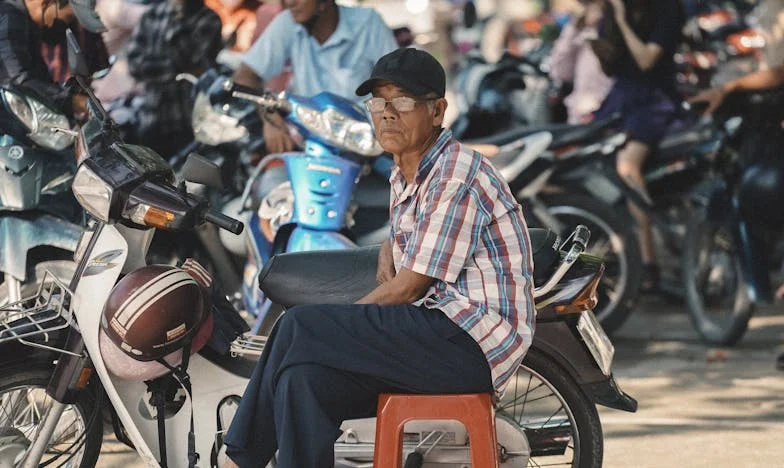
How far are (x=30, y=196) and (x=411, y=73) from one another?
209 centimetres

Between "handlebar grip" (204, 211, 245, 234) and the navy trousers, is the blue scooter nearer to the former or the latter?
"handlebar grip" (204, 211, 245, 234)

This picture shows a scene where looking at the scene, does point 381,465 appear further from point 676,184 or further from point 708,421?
point 676,184

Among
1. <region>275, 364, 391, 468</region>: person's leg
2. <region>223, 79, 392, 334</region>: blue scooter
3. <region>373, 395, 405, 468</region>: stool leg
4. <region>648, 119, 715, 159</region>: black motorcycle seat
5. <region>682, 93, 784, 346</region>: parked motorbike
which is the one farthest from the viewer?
<region>648, 119, 715, 159</region>: black motorcycle seat

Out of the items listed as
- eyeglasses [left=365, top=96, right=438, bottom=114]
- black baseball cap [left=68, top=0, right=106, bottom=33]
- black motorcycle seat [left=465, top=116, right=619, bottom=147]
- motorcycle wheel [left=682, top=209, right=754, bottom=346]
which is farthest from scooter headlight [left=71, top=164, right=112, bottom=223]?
motorcycle wheel [left=682, top=209, right=754, bottom=346]

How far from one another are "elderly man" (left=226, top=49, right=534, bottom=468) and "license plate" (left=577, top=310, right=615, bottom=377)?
16.6 inches

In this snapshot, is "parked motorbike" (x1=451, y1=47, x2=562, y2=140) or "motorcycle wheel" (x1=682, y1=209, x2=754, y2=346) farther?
"parked motorbike" (x1=451, y1=47, x2=562, y2=140)

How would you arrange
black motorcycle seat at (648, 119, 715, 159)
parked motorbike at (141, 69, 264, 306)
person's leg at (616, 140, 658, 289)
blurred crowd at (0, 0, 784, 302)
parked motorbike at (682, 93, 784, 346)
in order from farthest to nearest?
black motorcycle seat at (648, 119, 715, 159), person's leg at (616, 140, 658, 289), parked motorbike at (682, 93, 784, 346), parked motorbike at (141, 69, 264, 306), blurred crowd at (0, 0, 784, 302)

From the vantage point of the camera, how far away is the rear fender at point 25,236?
495 cm

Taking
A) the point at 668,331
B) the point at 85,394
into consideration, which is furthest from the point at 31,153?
the point at 668,331

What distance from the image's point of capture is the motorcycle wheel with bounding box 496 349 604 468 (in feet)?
12.8

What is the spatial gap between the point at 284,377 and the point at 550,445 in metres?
1.02

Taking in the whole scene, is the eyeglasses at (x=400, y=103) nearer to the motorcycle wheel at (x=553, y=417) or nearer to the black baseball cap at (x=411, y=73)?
the black baseball cap at (x=411, y=73)

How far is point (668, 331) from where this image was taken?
25.2 ft

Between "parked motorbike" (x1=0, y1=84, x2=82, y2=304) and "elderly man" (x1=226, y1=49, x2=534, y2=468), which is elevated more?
"elderly man" (x1=226, y1=49, x2=534, y2=468)
